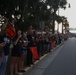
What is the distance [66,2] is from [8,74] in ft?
179

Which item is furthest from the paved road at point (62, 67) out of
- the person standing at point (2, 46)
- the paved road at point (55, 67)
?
the person standing at point (2, 46)

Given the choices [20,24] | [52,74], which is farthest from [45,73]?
[20,24]

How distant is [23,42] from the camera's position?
1316 centimetres

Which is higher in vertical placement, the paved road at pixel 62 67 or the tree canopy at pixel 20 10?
the tree canopy at pixel 20 10

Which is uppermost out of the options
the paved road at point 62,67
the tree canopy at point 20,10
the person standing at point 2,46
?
the tree canopy at point 20,10

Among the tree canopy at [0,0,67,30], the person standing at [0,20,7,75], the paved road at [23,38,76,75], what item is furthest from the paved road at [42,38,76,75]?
the person standing at [0,20,7,75]

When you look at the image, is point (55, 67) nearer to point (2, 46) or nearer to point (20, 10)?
point (20, 10)

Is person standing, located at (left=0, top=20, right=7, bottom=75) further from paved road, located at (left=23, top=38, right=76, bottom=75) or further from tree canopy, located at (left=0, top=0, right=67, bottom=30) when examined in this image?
tree canopy, located at (left=0, top=0, right=67, bottom=30)

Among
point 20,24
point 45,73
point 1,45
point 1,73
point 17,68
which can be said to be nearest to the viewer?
point 1,45

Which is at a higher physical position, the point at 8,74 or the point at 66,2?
the point at 66,2

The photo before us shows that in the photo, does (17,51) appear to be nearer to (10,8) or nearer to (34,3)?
(10,8)

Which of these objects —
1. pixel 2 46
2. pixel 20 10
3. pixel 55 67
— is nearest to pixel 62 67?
pixel 55 67

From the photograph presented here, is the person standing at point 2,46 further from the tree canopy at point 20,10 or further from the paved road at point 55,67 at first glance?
the tree canopy at point 20,10

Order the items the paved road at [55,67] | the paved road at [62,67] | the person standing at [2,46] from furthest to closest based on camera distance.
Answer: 1. the paved road at [62,67]
2. the paved road at [55,67]
3. the person standing at [2,46]
